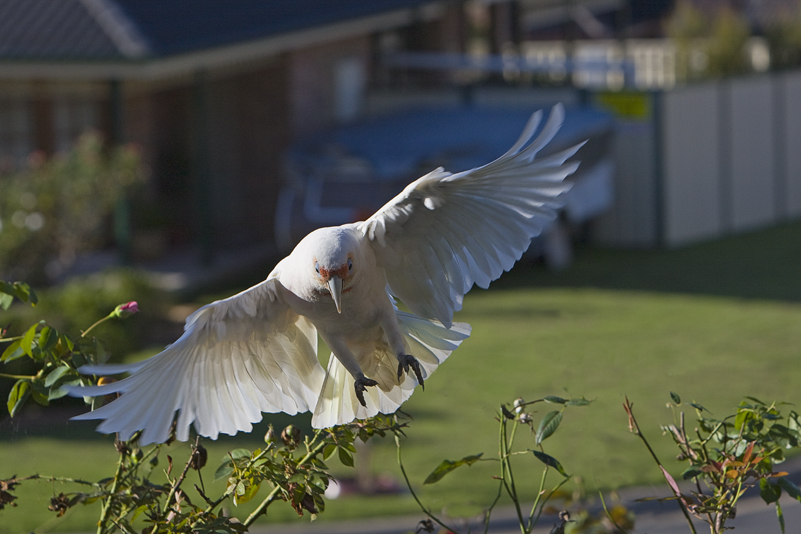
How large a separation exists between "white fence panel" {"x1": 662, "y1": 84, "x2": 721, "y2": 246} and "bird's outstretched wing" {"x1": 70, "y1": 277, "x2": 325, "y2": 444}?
37.7 feet

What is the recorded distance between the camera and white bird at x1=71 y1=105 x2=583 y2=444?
2484 mm

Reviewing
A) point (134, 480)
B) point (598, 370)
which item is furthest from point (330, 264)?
point (598, 370)

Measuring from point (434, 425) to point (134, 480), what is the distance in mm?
4798

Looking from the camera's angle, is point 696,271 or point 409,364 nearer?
point 409,364

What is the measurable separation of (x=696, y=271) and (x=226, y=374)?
411 inches

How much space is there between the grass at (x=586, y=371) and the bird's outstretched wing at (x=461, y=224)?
0.67 m

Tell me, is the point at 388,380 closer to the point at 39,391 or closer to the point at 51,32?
the point at 39,391

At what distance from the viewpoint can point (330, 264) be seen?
244 centimetres

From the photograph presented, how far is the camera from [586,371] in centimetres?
823

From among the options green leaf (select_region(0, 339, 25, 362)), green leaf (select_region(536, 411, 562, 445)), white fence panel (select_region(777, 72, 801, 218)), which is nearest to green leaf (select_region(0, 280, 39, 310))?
green leaf (select_region(0, 339, 25, 362))

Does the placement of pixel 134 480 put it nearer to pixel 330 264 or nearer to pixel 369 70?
pixel 330 264

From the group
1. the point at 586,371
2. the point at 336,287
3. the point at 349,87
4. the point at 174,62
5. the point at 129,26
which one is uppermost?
the point at 129,26

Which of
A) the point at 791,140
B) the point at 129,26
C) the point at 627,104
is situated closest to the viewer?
the point at 129,26

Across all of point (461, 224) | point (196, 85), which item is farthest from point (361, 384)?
point (196, 85)
